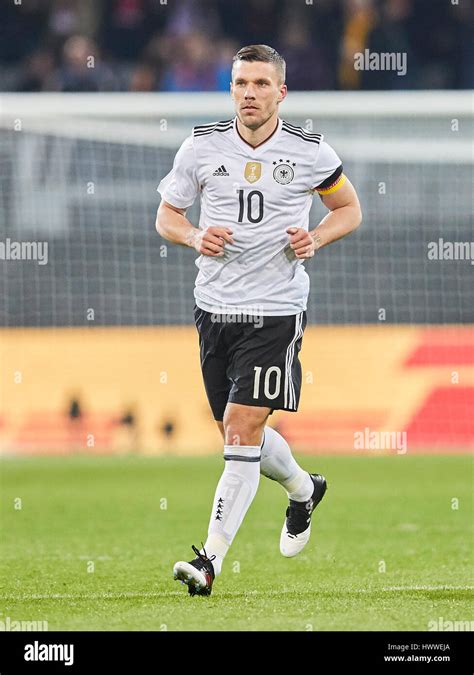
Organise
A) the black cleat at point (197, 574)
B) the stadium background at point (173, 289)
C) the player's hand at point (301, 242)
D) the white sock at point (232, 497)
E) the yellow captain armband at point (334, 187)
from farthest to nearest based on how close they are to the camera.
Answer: the stadium background at point (173, 289) < the yellow captain armband at point (334, 187) < the player's hand at point (301, 242) < the white sock at point (232, 497) < the black cleat at point (197, 574)

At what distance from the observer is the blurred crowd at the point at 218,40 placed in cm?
1836

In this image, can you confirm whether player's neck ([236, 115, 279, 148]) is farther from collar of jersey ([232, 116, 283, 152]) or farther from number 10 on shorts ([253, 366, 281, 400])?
number 10 on shorts ([253, 366, 281, 400])

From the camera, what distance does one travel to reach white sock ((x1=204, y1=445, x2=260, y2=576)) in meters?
6.39

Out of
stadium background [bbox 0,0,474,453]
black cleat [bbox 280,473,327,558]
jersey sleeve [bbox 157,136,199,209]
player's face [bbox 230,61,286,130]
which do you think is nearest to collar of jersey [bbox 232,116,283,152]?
player's face [bbox 230,61,286,130]

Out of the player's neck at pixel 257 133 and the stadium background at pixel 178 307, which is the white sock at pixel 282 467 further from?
the stadium background at pixel 178 307

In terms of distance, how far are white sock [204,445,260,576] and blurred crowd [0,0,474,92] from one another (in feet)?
38.6

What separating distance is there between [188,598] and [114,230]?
30.5 ft

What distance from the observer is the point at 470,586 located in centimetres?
674

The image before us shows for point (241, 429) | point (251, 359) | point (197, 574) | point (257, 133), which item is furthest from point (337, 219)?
point (197, 574)

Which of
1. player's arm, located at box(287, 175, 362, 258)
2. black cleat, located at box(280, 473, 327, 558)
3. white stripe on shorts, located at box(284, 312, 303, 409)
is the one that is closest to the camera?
white stripe on shorts, located at box(284, 312, 303, 409)

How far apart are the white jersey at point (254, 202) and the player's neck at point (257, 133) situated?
0.02m

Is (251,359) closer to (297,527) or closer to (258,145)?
(258,145)

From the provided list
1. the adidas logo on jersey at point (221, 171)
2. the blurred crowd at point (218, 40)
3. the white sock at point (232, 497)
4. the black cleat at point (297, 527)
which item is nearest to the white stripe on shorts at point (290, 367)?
the white sock at point (232, 497)

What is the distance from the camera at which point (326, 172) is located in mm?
6809
